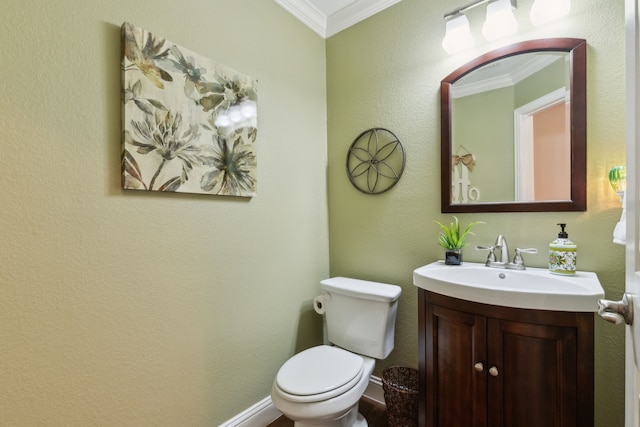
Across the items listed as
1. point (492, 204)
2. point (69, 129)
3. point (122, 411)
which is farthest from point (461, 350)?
point (69, 129)

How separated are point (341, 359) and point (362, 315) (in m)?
0.26

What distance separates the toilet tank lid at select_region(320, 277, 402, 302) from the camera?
5.08 ft

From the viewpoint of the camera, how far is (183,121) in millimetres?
1282

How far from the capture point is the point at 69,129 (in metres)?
1.01

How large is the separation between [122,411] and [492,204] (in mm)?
1824

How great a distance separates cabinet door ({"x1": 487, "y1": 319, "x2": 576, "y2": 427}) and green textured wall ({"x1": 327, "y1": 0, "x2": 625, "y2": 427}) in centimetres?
43

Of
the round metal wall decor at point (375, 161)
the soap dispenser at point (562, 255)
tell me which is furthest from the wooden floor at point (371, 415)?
the round metal wall decor at point (375, 161)

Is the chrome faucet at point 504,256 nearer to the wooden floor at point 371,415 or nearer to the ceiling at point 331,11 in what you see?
the wooden floor at point 371,415

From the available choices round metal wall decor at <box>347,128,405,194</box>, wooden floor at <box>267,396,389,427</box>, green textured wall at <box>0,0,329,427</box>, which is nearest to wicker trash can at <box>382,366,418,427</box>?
wooden floor at <box>267,396,389,427</box>

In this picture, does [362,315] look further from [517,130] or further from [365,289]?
[517,130]

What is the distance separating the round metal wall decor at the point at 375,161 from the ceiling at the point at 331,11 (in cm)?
75

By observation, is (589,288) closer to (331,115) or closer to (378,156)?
(378,156)

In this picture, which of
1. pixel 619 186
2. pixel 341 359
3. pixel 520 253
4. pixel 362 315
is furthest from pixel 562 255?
pixel 341 359

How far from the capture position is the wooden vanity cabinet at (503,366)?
958 mm
